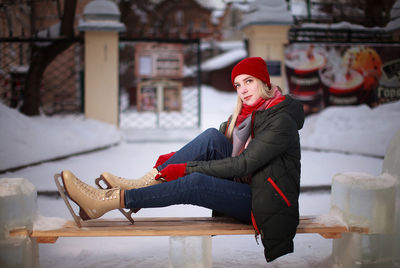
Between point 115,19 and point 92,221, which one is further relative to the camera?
point 115,19

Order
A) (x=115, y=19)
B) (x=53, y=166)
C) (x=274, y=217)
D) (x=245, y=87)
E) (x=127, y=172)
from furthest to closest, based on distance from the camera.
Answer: (x=115, y=19) < (x=53, y=166) < (x=127, y=172) < (x=245, y=87) < (x=274, y=217)

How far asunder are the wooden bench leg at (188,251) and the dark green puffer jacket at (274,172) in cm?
40

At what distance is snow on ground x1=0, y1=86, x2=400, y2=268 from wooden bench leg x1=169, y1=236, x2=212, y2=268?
1.69 ft

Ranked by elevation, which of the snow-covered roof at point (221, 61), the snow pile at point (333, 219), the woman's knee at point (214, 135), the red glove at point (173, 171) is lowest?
the snow pile at point (333, 219)

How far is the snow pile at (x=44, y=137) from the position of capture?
577cm

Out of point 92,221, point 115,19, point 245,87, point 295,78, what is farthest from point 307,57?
point 92,221

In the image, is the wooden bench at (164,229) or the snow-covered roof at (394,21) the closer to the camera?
the wooden bench at (164,229)

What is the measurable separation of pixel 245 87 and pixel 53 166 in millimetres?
4824

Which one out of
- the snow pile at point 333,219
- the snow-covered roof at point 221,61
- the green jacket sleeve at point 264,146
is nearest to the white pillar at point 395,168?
the snow pile at point 333,219

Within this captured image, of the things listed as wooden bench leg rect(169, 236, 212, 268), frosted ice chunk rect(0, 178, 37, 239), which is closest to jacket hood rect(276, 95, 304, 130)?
wooden bench leg rect(169, 236, 212, 268)

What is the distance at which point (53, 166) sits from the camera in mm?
6113

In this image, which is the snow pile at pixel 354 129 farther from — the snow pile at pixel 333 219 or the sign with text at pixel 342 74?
the snow pile at pixel 333 219

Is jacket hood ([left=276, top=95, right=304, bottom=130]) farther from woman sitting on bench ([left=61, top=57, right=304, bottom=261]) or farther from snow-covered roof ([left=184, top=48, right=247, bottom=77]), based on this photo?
snow-covered roof ([left=184, top=48, right=247, bottom=77])

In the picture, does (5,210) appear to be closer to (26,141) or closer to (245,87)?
(245,87)
